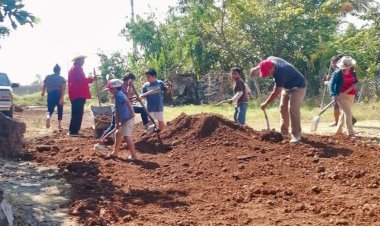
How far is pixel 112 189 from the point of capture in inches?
259

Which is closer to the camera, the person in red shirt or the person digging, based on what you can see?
the person digging

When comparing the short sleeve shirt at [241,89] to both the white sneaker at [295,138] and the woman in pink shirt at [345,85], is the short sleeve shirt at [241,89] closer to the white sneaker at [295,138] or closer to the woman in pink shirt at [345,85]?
the woman in pink shirt at [345,85]

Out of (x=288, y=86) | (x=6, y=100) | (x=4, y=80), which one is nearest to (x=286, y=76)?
(x=288, y=86)

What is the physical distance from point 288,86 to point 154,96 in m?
2.96

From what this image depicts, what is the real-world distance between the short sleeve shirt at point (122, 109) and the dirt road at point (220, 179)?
0.67 metres

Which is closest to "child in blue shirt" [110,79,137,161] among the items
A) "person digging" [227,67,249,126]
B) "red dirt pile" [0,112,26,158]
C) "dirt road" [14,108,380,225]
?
"dirt road" [14,108,380,225]

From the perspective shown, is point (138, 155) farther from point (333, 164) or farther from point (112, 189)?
point (333, 164)

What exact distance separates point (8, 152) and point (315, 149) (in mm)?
4932

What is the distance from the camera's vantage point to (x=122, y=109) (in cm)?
847

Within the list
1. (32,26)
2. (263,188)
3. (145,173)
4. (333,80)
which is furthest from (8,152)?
(333,80)

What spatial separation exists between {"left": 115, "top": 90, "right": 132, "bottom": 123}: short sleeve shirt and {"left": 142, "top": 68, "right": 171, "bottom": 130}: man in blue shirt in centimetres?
238

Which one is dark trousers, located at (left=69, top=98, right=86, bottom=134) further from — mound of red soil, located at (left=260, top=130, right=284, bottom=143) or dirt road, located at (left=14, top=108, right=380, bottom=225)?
mound of red soil, located at (left=260, top=130, right=284, bottom=143)

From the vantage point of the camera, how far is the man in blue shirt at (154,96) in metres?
10.9

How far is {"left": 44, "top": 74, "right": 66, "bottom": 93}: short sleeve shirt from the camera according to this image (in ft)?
41.7
